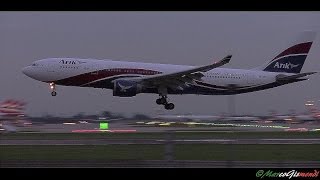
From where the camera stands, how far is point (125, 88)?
31.3 meters

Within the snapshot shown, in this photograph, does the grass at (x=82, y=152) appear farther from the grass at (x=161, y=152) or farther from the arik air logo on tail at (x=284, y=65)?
the arik air logo on tail at (x=284, y=65)

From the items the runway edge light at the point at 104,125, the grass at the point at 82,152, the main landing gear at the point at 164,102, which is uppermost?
the main landing gear at the point at 164,102

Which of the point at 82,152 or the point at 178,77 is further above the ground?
the point at 178,77

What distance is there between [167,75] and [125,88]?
3.03 meters

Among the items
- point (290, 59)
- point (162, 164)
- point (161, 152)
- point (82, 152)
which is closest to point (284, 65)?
point (290, 59)

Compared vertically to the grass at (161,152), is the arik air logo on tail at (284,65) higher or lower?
higher

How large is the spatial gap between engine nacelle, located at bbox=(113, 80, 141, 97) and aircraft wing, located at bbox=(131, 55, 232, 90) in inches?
19.8

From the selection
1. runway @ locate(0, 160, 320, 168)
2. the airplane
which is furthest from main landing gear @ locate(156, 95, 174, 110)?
runway @ locate(0, 160, 320, 168)

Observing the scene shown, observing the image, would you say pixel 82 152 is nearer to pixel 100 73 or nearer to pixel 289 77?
pixel 100 73

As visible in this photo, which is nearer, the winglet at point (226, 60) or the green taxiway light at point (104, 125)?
the winglet at point (226, 60)

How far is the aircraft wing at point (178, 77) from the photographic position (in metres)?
32.2

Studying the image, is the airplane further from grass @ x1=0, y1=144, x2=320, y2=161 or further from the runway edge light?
grass @ x1=0, y1=144, x2=320, y2=161

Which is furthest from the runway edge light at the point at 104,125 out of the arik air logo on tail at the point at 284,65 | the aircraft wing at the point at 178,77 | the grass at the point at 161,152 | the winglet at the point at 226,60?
the arik air logo on tail at the point at 284,65
